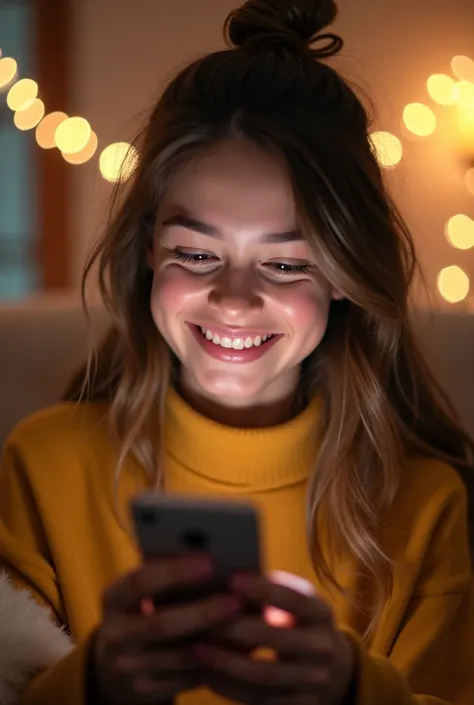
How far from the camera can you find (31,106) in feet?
11.5

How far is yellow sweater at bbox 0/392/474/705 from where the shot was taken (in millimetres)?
1095

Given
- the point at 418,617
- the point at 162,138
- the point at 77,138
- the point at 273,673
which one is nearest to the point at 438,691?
the point at 418,617

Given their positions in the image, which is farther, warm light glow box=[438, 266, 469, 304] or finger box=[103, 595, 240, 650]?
warm light glow box=[438, 266, 469, 304]

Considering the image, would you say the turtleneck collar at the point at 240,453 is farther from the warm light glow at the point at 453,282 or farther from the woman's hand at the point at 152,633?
the warm light glow at the point at 453,282

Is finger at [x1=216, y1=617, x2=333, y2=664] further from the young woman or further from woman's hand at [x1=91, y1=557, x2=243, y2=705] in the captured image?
the young woman

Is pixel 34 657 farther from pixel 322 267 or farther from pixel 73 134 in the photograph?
pixel 73 134

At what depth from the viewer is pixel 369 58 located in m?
3.12

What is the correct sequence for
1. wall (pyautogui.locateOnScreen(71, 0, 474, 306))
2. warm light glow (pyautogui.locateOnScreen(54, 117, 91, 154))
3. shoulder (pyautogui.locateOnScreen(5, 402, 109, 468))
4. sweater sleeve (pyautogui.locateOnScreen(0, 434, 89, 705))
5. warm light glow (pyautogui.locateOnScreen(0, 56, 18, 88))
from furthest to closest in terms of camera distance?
warm light glow (pyautogui.locateOnScreen(0, 56, 18, 88)) < warm light glow (pyautogui.locateOnScreen(54, 117, 91, 154)) < wall (pyautogui.locateOnScreen(71, 0, 474, 306)) < shoulder (pyautogui.locateOnScreen(5, 402, 109, 468)) < sweater sleeve (pyautogui.locateOnScreen(0, 434, 89, 705))

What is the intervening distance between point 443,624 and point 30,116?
2.89 meters

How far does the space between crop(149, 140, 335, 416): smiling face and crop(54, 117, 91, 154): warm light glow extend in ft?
7.44

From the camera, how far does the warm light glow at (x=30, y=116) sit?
3.47m

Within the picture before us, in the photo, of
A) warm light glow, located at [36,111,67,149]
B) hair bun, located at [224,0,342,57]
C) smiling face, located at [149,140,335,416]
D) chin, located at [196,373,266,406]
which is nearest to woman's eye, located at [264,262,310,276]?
smiling face, located at [149,140,335,416]

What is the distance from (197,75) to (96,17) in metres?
2.42

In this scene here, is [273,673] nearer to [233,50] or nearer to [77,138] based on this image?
[233,50]
